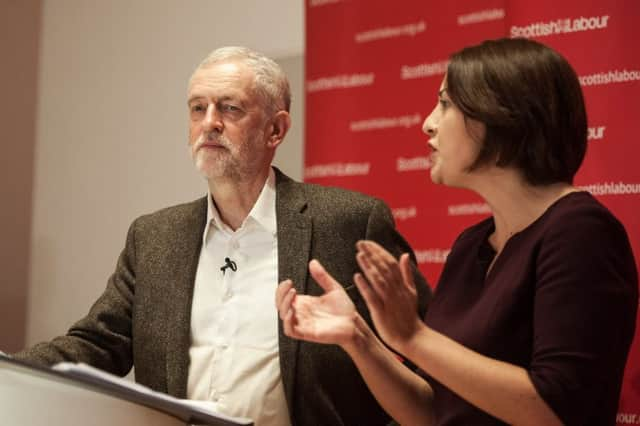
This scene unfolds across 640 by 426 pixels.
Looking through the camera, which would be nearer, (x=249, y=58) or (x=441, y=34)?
(x=249, y=58)

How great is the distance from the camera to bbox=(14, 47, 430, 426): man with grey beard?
2.29 meters

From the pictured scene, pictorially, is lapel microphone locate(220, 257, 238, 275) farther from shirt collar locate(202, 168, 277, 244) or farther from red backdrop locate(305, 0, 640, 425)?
red backdrop locate(305, 0, 640, 425)

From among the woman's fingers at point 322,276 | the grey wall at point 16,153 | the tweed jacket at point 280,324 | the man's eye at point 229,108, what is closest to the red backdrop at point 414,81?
the tweed jacket at point 280,324

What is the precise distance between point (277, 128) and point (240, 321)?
0.68 meters

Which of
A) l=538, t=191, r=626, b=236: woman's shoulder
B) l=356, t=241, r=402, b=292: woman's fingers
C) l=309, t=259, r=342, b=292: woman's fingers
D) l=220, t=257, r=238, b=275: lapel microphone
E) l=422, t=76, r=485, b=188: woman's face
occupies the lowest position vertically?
l=220, t=257, r=238, b=275: lapel microphone

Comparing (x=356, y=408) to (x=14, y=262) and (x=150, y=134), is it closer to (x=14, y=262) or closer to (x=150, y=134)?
(x=150, y=134)

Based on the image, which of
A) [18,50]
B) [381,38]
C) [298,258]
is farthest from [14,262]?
[298,258]

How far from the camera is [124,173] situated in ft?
14.9

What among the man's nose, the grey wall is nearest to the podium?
the man's nose

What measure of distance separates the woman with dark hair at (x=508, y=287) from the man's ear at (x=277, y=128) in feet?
2.79

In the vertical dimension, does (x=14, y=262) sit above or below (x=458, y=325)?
below

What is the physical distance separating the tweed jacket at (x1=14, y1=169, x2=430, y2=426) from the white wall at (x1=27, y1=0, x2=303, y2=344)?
1748 mm

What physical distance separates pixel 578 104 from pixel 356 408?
3.59 feet

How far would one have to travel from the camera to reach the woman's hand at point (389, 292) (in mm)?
1484
